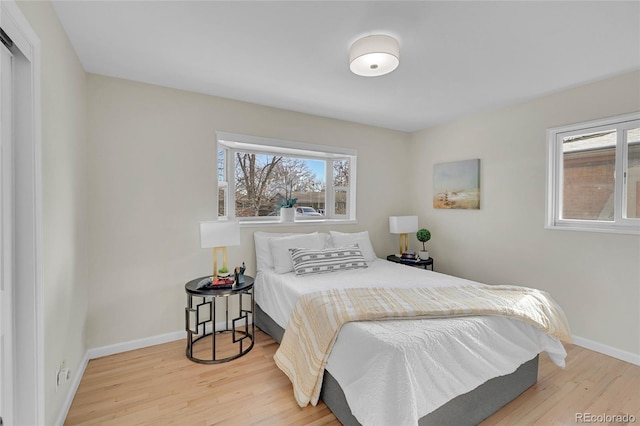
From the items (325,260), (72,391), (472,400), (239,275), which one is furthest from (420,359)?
(72,391)

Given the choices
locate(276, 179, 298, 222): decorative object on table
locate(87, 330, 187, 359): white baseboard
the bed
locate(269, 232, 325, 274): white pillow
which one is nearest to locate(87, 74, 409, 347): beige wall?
locate(87, 330, 187, 359): white baseboard

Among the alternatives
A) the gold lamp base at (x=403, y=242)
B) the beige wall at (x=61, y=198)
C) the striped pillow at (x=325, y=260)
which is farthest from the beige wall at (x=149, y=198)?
the gold lamp base at (x=403, y=242)

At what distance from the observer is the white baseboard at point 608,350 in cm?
248

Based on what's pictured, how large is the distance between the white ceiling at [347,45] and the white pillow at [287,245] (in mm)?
1487

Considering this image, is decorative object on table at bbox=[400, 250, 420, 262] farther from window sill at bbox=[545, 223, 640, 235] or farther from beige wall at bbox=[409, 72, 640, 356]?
window sill at bbox=[545, 223, 640, 235]

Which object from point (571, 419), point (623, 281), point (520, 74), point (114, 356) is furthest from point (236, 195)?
point (623, 281)

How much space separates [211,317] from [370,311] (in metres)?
1.87

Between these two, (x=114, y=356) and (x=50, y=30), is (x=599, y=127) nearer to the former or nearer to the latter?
(x=50, y=30)

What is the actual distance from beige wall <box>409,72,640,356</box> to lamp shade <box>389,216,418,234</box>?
28 centimetres

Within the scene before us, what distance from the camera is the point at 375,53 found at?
1938 mm

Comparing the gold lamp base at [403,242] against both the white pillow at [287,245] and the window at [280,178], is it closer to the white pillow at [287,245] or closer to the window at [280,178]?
the window at [280,178]

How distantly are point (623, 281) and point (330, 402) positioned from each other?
2.69 metres

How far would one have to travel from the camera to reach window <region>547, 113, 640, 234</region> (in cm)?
254

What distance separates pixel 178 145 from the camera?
2.87 m
